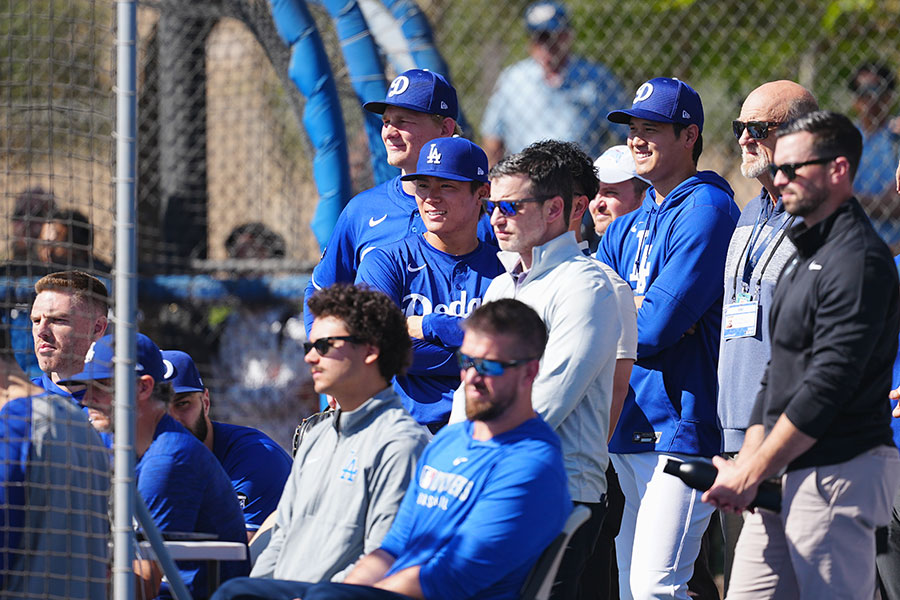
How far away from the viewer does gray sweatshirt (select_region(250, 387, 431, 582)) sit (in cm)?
335

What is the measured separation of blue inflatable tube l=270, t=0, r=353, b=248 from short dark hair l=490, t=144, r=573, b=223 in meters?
2.89

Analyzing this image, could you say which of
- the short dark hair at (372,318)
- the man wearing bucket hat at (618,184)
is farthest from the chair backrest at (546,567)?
the man wearing bucket hat at (618,184)

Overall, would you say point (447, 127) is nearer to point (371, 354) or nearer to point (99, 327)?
point (371, 354)

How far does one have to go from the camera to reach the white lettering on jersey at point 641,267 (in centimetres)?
432

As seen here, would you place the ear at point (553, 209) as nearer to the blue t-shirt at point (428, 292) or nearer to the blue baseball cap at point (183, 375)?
the blue t-shirt at point (428, 292)

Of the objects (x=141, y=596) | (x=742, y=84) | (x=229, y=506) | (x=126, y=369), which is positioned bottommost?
(x=141, y=596)

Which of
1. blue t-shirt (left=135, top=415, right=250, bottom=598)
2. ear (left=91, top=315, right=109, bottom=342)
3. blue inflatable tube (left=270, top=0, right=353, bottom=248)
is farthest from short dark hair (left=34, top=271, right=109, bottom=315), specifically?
blue inflatable tube (left=270, top=0, right=353, bottom=248)

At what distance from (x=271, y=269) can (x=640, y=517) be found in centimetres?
528

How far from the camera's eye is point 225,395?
342 inches

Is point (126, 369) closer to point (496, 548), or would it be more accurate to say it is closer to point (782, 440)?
point (496, 548)

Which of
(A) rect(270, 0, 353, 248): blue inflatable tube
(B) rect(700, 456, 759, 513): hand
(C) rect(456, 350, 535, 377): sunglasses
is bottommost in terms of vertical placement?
(B) rect(700, 456, 759, 513): hand

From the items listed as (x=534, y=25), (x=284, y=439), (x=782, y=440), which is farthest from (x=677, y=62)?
(x=782, y=440)

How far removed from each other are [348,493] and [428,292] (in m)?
1.01

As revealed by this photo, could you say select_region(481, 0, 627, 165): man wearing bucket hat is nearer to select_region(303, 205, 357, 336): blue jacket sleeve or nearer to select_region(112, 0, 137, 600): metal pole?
select_region(303, 205, 357, 336): blue jacket sleeve
